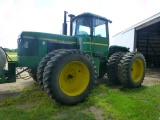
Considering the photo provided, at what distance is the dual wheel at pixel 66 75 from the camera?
452 cm

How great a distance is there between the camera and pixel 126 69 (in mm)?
6840

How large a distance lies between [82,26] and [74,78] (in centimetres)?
213

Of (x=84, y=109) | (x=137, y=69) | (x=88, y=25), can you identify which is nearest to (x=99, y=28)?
(x=88, y=25)

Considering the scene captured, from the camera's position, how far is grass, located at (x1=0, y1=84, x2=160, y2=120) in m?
4.06

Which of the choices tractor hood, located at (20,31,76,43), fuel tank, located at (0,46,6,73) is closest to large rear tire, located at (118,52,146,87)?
tractor hood, located at (20,31,76,43)

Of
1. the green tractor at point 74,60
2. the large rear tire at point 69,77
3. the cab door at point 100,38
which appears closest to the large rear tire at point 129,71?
the green tractor at point 74,60

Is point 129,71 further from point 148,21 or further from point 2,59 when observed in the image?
point 148,21

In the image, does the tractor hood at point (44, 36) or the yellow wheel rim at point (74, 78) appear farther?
the tractor hood at point (44, 36)

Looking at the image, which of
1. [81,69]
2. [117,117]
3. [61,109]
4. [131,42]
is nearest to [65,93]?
[61,109]

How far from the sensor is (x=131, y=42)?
53.5 feet

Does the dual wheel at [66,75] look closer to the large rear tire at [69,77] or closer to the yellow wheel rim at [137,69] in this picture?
the large rear tire at [69,77]

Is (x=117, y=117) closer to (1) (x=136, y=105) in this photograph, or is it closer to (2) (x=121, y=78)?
(1) (x=136, y=105)

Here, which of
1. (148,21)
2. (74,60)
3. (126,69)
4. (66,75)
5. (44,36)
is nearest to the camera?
(74,60)

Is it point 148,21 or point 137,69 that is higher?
point 148,21
